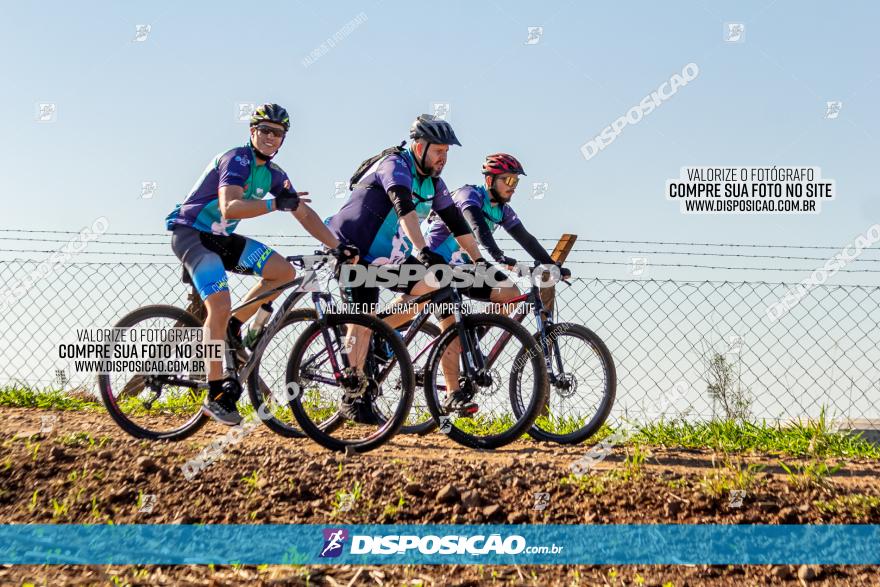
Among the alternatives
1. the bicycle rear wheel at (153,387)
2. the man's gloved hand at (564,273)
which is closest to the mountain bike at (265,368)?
the bicycle rear wheel at (153,387)

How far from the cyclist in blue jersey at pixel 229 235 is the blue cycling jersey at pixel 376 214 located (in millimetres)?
221

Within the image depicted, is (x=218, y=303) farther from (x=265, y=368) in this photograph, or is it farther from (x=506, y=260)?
(x=506, y=260)

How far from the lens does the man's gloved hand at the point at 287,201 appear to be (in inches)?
199

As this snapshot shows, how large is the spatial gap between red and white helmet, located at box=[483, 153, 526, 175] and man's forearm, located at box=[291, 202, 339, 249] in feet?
5.16

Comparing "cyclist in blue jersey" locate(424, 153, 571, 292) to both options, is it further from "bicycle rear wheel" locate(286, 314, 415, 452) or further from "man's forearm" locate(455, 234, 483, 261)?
"bicycle rear wheel" locate(286, 314, 415, 452)

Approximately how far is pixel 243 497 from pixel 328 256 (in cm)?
163

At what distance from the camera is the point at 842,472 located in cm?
554

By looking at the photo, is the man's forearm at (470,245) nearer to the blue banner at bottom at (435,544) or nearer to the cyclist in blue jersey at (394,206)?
the cyclist in blue jersey at (394,206)

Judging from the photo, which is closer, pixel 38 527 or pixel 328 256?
pixel 38 527

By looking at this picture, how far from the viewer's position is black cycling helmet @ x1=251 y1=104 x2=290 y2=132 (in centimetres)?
554

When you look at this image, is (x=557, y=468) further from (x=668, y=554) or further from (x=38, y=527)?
(x=38, y=527)

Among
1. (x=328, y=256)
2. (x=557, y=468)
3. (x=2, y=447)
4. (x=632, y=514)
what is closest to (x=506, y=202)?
(x=328, y=256)

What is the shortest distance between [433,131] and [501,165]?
0.99 metres

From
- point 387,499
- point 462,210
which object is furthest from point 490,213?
point 387,499
